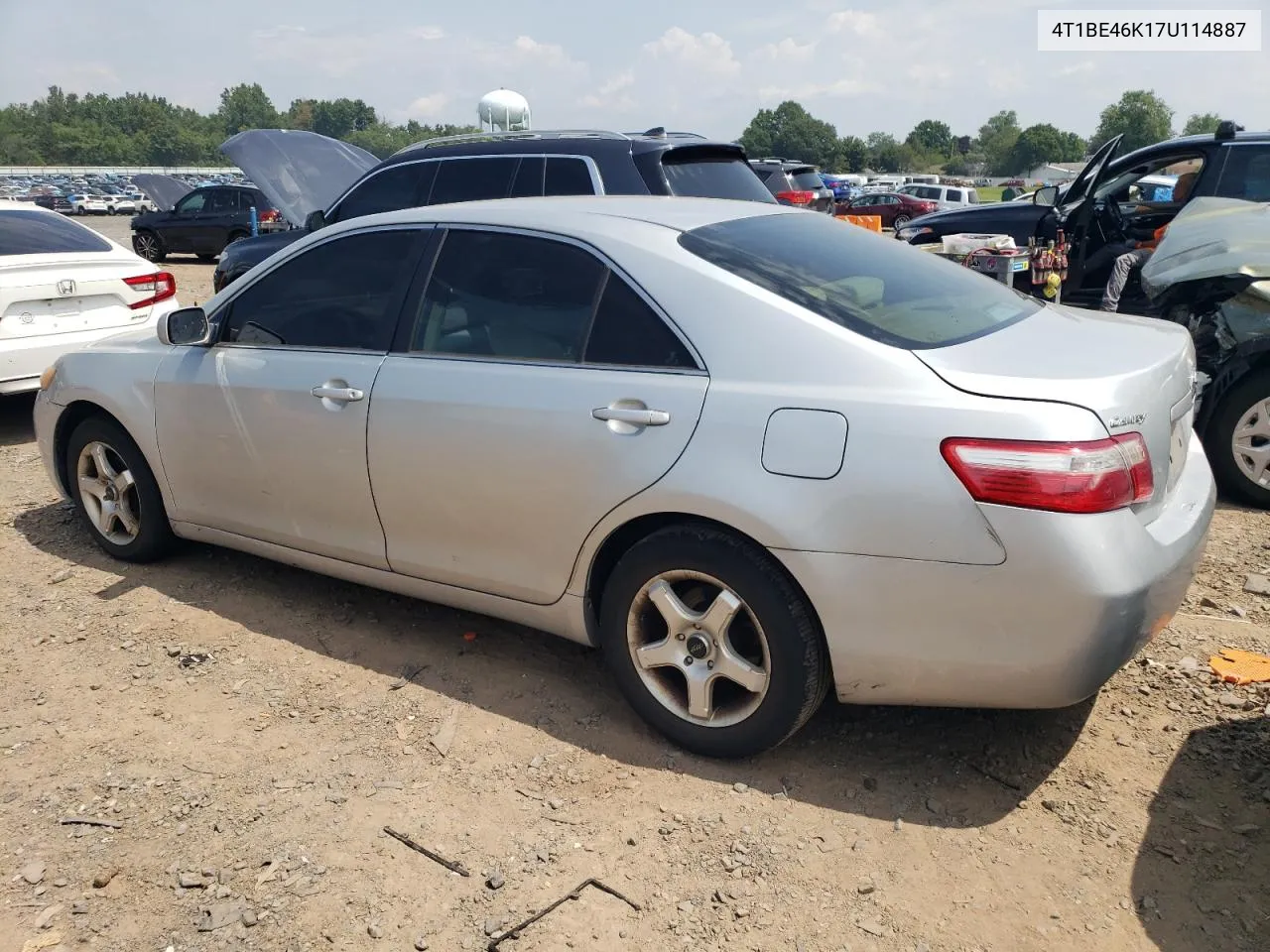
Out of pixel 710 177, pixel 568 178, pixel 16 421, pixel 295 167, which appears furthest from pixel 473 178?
pixel 16 421

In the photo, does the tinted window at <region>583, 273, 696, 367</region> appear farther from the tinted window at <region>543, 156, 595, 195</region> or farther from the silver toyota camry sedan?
the tinted window at <region>543, 156, 595, 195</region>

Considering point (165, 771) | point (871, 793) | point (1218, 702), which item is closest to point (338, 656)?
point (165, 771)

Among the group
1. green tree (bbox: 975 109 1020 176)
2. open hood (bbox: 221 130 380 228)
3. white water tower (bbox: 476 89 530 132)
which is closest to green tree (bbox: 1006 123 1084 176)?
green tree (bbox: 975 109 1020 176)

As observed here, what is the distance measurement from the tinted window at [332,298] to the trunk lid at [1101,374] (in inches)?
73.9

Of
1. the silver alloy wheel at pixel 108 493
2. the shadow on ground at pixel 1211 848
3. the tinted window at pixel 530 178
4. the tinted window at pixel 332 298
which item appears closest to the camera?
the shadow on ground at pixel 1211 848

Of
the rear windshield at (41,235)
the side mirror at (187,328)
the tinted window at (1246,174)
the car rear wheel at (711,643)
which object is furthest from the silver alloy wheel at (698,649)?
the tinted window at (1246,174)

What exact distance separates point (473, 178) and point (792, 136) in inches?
5120

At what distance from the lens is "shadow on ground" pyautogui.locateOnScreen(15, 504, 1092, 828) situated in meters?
2.88

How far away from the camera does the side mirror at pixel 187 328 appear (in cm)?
396

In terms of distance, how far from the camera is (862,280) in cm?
312

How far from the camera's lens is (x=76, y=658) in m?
→ 3.79

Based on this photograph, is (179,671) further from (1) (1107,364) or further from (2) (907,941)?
(1) (1107,364)

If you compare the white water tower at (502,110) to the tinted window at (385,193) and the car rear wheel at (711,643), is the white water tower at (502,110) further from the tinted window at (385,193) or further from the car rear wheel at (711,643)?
the car rear wheel at (711,643)

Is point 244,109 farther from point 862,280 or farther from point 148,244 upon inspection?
point 862,280
